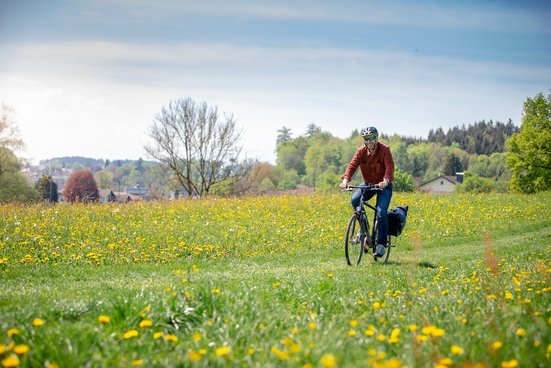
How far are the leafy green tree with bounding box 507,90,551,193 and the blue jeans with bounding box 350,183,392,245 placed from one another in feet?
112

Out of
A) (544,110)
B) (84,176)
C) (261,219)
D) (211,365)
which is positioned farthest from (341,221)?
(84,176)

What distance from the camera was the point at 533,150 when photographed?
3869cm

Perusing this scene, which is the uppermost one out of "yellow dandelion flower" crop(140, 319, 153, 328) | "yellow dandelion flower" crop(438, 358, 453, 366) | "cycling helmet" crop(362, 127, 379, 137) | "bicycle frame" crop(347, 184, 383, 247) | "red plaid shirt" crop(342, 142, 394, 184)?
"cycling helmet" crop(362, 127, 379, 137)

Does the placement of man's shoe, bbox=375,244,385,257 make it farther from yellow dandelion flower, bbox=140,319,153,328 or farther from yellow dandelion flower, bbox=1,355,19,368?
yellow dandelion flower, bbox=1,355,19,368

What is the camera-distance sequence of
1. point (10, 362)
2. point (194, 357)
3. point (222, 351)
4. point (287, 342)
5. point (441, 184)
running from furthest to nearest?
point (441, 184) < point (287, 342) < point (222, 351) < point (194, 357) < point (10, 362)

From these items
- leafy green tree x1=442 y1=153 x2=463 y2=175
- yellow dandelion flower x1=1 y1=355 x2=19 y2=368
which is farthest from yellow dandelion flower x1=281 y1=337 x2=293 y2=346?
leafy green tree x1=442 y1=153 x2=463 y2=175

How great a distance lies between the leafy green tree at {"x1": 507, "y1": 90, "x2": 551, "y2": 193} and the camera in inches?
1503

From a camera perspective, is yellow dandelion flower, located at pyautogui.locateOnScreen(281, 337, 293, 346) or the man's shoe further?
the man's shoe

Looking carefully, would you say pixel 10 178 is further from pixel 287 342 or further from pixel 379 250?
pixel 287 342

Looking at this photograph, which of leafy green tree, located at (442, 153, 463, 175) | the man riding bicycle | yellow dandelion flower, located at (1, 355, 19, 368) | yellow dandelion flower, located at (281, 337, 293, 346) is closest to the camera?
yellow dandelion flower, located at (1, 355, 19, 368)

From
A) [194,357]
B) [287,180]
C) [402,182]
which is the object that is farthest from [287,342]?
[287,180]

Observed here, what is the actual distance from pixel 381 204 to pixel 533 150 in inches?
1377

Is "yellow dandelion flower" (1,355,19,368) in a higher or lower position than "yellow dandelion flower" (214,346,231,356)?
higher

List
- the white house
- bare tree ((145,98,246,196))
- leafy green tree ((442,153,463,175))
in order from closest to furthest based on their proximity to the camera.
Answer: bare tree ((145,98,246,196)) → the white house → leafy green tree ((442,153,463,175))
